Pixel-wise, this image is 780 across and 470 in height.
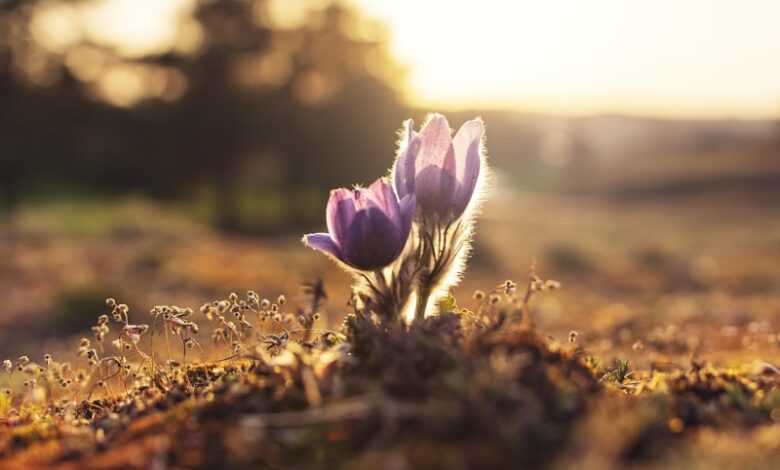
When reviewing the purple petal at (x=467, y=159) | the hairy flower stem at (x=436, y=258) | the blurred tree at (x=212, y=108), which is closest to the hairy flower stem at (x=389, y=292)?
the hairy flower stem at (x=436, y=258)

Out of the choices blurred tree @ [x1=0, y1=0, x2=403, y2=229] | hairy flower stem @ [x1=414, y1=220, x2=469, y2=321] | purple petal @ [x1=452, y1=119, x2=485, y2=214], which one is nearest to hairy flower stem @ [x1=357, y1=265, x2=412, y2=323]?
hairy flower stem @ [x1=414, y1=220, x2=469, y2=321]

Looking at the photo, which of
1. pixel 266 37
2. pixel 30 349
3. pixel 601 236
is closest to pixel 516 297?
pixel 30 349

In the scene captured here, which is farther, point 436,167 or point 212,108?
point 212,108

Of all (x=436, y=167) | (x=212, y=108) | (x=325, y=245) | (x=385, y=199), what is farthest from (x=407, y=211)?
(x=212, y=108)

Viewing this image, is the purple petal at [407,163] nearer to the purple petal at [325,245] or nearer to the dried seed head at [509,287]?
the purple petal at [325,245]

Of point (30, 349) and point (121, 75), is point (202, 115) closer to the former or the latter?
point (121, 75)

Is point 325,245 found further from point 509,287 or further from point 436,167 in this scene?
point 509,287
